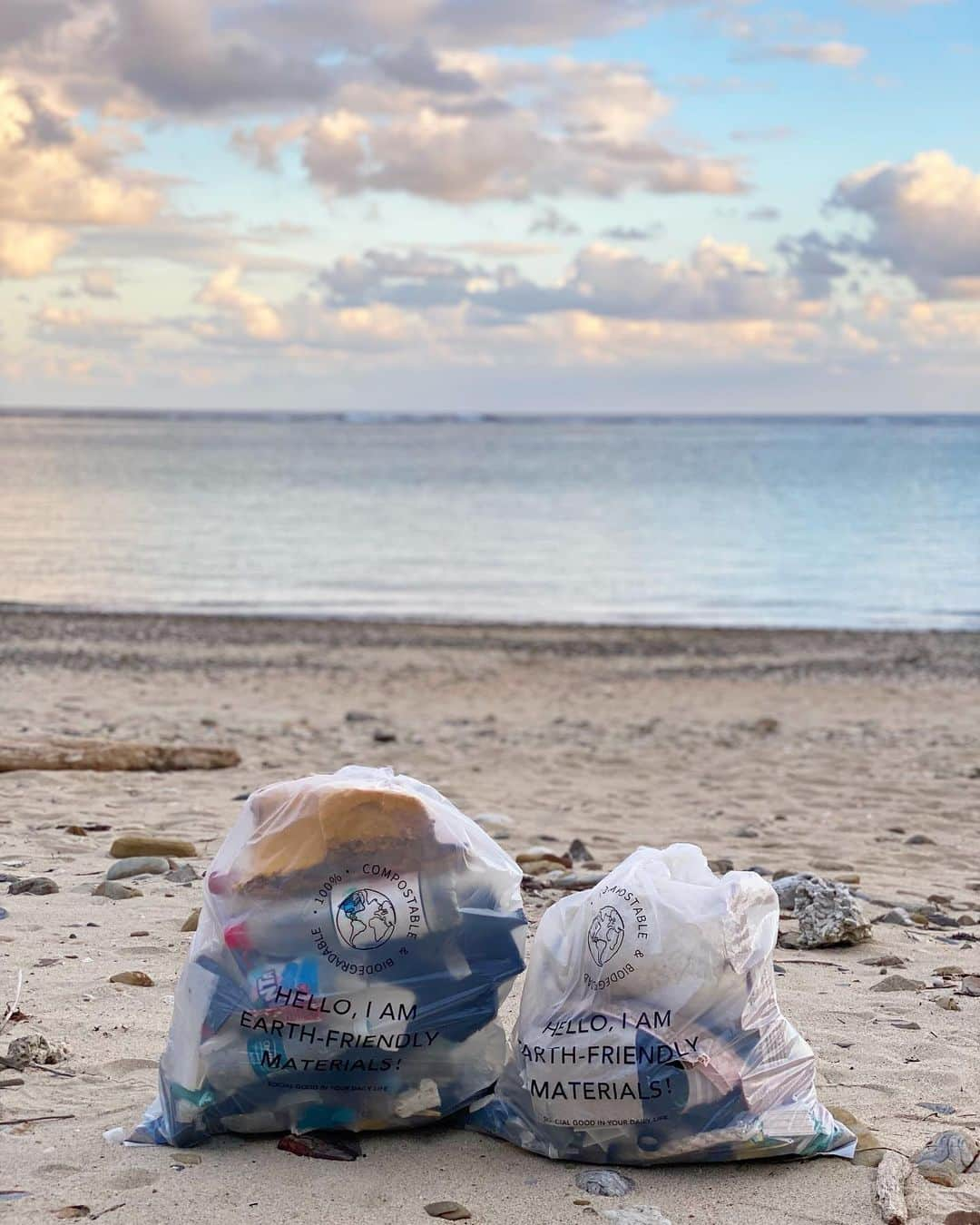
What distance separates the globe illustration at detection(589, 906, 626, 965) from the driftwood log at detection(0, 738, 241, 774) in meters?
5.31

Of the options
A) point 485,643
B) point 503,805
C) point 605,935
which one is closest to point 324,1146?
point 605,935

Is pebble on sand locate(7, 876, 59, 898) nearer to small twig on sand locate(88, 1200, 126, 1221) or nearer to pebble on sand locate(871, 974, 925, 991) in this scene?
small twig on sand locate(88, 1200, 126, 1221)

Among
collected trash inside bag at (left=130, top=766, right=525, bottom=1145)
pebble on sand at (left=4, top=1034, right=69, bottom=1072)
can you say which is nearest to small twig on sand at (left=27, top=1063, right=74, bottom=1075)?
pebble on sand at (left=4, top=1034, right=69, bottom=1072)

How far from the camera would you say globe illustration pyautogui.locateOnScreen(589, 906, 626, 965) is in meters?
2.98

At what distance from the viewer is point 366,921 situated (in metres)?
2.92

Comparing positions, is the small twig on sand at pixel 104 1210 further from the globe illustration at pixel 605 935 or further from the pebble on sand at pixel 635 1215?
the globe illustration at pixel 605 935

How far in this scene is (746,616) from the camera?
21.9m

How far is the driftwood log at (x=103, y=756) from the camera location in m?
7.62

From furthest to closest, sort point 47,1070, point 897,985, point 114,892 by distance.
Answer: point 114,892, point 897,985, point 47,1070

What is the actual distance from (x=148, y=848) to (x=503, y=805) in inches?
100.0

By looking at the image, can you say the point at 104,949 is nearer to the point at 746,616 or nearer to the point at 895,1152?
the point at 895,1152

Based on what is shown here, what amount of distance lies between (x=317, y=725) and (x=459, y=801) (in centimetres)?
327

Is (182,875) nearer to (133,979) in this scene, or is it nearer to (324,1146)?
(133,979)

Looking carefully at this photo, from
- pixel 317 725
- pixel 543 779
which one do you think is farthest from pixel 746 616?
pixel 543 779
